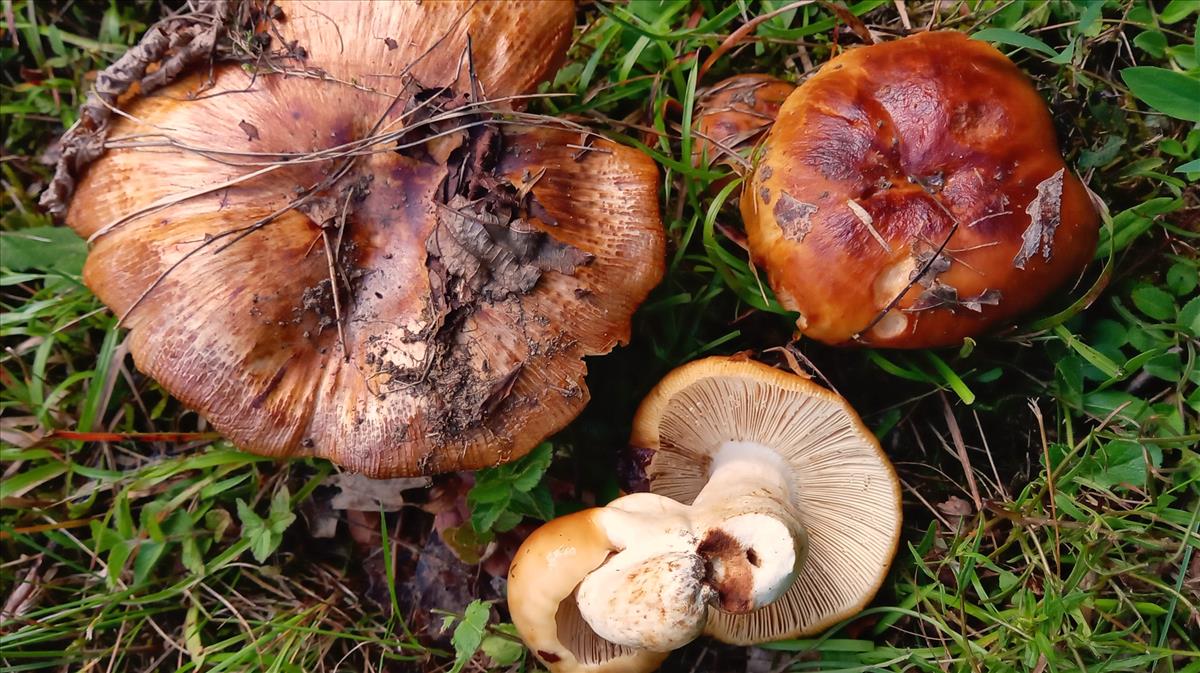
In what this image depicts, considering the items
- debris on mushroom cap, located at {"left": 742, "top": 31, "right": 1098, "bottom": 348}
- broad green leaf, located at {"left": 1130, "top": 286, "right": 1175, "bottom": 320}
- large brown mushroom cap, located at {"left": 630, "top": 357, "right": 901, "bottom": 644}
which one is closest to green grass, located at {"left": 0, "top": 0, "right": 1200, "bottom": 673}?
broad green leaf, located at {"left": 1130, "top": 286, "right": 1175, "bottom": 320}

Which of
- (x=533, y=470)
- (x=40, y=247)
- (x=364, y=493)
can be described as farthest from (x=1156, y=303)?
(x=40, y=247)

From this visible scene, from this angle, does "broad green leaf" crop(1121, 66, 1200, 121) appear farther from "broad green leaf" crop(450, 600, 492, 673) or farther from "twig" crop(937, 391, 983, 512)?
"broad green leaf" crop(450, 600, 492, 673)

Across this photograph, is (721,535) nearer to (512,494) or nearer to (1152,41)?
(512,494)

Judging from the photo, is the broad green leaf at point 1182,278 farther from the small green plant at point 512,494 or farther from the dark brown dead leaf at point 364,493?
the dark brown dead leaf at point 364,493

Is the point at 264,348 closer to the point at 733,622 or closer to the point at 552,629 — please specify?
the point at 552,629

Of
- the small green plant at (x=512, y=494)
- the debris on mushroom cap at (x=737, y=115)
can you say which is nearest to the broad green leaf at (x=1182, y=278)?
the debris on mushroom cap at (x=737, y=115)

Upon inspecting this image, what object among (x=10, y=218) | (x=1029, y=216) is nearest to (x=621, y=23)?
(x=1029, y=216)
